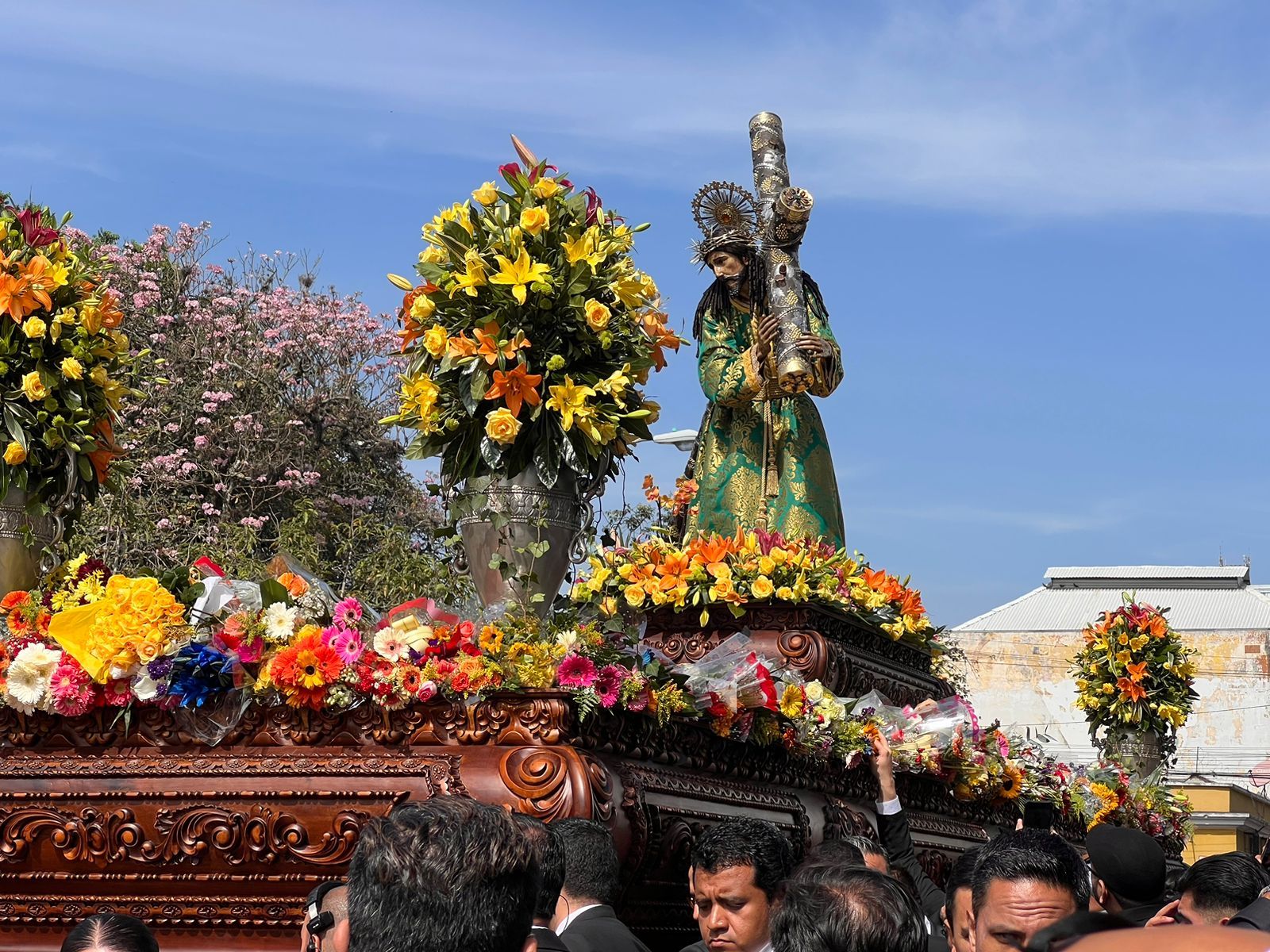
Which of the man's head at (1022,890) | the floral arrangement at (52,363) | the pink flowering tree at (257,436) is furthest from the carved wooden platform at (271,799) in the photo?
the pink flowering tree at (257,436)

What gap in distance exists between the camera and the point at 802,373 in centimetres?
887

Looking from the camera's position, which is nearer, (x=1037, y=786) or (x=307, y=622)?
(x=307, y=622)

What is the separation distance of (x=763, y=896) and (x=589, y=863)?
0.61 m

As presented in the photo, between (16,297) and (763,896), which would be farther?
(16,297)

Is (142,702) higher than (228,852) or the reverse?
higher

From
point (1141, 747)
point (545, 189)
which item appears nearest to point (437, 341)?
→ point (545, 189)

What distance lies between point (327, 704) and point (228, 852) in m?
0.56

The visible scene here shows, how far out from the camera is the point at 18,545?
6188 mm

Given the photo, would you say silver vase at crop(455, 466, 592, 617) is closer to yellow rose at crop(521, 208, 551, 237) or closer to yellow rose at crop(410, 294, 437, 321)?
yellow rose at crop(410, 294, 437, 321)

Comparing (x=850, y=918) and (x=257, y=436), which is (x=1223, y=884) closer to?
(x=850, y=918)

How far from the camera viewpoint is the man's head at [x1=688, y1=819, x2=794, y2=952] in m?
3.98

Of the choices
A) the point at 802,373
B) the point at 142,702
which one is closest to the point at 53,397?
the point at 142,702

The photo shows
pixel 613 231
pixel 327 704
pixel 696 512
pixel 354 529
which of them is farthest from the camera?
pixel 354 529

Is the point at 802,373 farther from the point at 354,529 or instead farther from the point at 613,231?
the point at 354,529
